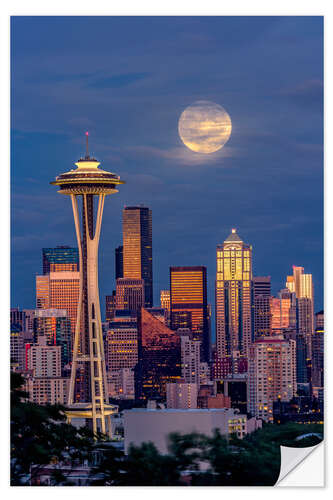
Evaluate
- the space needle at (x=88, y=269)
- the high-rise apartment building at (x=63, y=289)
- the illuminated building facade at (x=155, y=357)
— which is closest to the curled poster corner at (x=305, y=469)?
the illuminated building facade at (x=155, y=357)

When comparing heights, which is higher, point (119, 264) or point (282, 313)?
point (119, 264)

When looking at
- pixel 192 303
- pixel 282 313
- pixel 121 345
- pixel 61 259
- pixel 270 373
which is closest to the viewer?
pixel 270 373

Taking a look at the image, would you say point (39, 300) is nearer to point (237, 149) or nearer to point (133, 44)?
point (237, 149)

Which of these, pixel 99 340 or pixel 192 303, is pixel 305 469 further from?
pixel 192 303

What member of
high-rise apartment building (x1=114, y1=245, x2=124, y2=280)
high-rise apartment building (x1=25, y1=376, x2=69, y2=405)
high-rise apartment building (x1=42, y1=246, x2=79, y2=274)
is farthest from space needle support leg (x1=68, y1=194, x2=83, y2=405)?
high-rise apartment building (x1=114, y1=245, x2=124, y2=280)

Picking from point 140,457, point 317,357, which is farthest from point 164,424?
point 317,357
